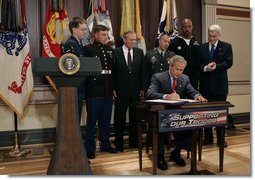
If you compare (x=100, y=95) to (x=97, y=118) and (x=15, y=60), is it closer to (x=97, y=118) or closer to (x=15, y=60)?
(x=97, y=118)

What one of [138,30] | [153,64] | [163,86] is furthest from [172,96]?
[138,30]

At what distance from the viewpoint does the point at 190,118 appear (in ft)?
8.73

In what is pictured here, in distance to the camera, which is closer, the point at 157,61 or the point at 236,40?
the point at 157,61

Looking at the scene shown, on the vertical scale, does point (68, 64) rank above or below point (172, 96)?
above

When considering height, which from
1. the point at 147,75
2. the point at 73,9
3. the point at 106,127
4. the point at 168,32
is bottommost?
the point at 106,127

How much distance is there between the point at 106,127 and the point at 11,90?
1226 mm

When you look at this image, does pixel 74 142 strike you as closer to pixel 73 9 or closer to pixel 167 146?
pixel 167 146

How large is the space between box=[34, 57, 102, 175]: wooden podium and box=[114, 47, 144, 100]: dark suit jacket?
3.68 ft

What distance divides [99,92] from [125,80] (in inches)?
15.0

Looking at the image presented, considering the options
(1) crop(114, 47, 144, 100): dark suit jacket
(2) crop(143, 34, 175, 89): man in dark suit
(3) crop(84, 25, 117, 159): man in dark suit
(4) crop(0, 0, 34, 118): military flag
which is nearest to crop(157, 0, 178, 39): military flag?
(2) crop(143, 34, 175, 89): man in dark suit

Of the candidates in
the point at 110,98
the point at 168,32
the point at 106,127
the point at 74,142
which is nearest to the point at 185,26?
the point at 168,32

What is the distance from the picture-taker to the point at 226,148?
12.6ft

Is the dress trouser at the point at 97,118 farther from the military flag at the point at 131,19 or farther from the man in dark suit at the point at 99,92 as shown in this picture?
the military flag at the point at 131,19

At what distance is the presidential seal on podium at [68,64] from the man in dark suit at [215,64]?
6.19 feet
